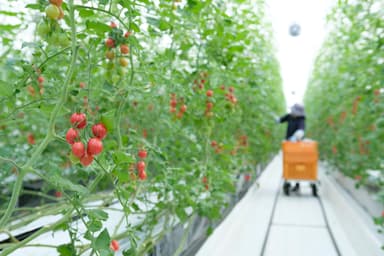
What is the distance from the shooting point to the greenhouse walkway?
2.30 meters

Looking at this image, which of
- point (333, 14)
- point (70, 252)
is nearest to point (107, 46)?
point (70, 252)

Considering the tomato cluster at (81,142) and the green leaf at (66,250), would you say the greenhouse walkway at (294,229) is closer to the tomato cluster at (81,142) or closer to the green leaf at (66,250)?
the green leaf at (66,250)

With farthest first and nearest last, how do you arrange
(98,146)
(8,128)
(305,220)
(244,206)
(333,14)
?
1. (244,206)
2. (305,220)
3. (333,14)
4. (8,128)
5. (98,146)

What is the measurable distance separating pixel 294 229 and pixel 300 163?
164 centimetres

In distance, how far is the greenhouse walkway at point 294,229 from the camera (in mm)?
2301

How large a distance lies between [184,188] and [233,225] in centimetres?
139

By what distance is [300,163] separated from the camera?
4.45 metres

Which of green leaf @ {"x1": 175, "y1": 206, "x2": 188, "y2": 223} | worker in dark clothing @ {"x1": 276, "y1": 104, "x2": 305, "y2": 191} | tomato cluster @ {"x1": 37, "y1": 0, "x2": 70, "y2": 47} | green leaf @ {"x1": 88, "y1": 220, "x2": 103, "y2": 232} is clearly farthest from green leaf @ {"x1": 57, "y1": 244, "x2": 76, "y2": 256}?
worker in dark clothing @ {"x1": 276, "y1": 104, "x2": 305, "y2": 191}

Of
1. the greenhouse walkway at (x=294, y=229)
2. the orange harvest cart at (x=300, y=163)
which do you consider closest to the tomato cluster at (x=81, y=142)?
the greenhouse walkway at (x=294, y=229)

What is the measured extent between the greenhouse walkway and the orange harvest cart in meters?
0.23

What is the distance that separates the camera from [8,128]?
230 centimetres

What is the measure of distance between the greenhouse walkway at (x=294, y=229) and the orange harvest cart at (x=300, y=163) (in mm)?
226

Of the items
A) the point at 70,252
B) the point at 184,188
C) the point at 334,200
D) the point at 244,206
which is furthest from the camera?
the point at 334,200

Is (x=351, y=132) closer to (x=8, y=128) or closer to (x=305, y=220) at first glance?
(x=305, y=220)
